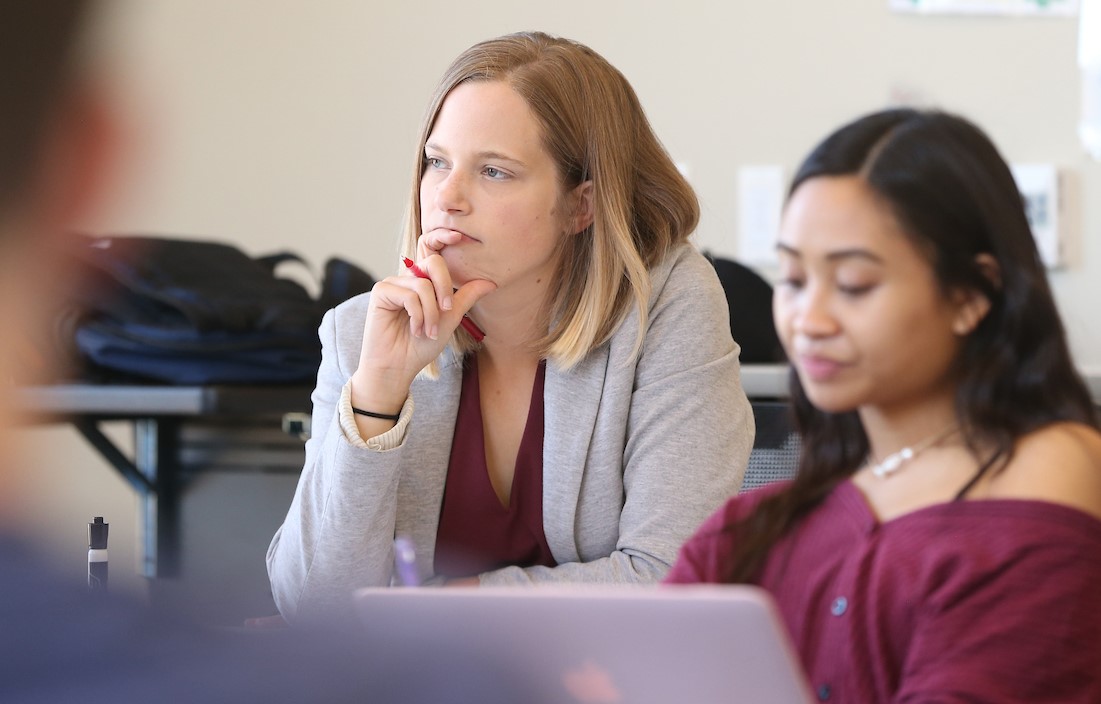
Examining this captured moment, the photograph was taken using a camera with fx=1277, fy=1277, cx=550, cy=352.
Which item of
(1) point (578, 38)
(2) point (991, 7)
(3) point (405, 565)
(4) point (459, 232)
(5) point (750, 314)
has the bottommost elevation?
(3) point (405, 565)

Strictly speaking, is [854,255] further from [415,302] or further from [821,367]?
[415,302]

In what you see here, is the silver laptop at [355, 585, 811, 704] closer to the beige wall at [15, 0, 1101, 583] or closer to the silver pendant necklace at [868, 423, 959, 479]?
the silver pendant necklace at [868, 423, 959, 479]

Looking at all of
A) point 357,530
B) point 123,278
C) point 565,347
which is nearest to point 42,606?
point 357,530

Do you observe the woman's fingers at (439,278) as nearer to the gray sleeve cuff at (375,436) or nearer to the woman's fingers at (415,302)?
the woman's fingers at (415,302)

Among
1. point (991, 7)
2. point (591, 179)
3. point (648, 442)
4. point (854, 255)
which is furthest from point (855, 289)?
point (991, 7)

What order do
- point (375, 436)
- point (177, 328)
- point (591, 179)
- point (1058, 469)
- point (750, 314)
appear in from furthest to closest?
point (750, 314)
point (177, 328)
point (591, 179)
point (375, 436)
point (1058, 469)

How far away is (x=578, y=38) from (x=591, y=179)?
1.49m

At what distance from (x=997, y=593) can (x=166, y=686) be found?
Answer: 0.45m

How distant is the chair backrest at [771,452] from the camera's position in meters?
1.45

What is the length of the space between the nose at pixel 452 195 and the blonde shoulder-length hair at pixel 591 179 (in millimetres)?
99

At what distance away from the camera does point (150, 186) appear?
0.33m

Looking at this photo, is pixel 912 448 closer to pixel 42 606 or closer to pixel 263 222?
pixel 42 606

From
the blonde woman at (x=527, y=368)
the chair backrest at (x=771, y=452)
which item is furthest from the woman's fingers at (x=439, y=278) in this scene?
the chair backrest at (x=771, y=452)

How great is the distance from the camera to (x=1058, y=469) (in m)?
0.73
